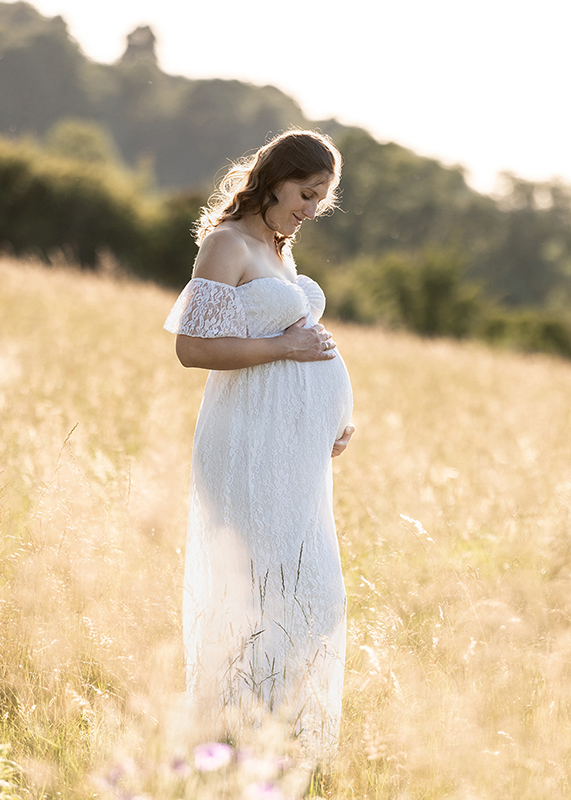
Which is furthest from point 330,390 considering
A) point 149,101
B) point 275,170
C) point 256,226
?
point 149,101

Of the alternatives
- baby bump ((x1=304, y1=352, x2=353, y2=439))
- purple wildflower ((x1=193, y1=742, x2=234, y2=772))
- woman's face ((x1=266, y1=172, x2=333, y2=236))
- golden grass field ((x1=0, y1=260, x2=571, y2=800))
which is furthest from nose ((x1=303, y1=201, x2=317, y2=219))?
purple wildflower ((x1=193, y1=742, x2=234, y2=772))

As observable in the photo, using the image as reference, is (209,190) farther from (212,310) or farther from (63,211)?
(212,310)

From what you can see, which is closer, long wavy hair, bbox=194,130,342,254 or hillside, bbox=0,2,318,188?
long wavy hair, bbox=194,130,342,254

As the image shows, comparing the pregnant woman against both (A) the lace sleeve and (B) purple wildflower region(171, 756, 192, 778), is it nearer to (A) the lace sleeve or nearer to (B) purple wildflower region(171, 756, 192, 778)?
(A) the lace sleeve

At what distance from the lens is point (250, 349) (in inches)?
85.5

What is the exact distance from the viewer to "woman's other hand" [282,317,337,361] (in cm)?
224

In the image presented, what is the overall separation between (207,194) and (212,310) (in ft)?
87.0

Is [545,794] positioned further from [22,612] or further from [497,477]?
[497,477]

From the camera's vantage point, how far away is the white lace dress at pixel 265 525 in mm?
2168

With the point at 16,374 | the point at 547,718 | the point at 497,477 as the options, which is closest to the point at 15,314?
the point at 16,374

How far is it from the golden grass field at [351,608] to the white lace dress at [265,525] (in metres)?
0.17

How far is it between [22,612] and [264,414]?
112 centimetres

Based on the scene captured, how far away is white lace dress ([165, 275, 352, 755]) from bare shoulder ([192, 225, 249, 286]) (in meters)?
0.04

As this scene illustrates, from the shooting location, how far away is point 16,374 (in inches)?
230
